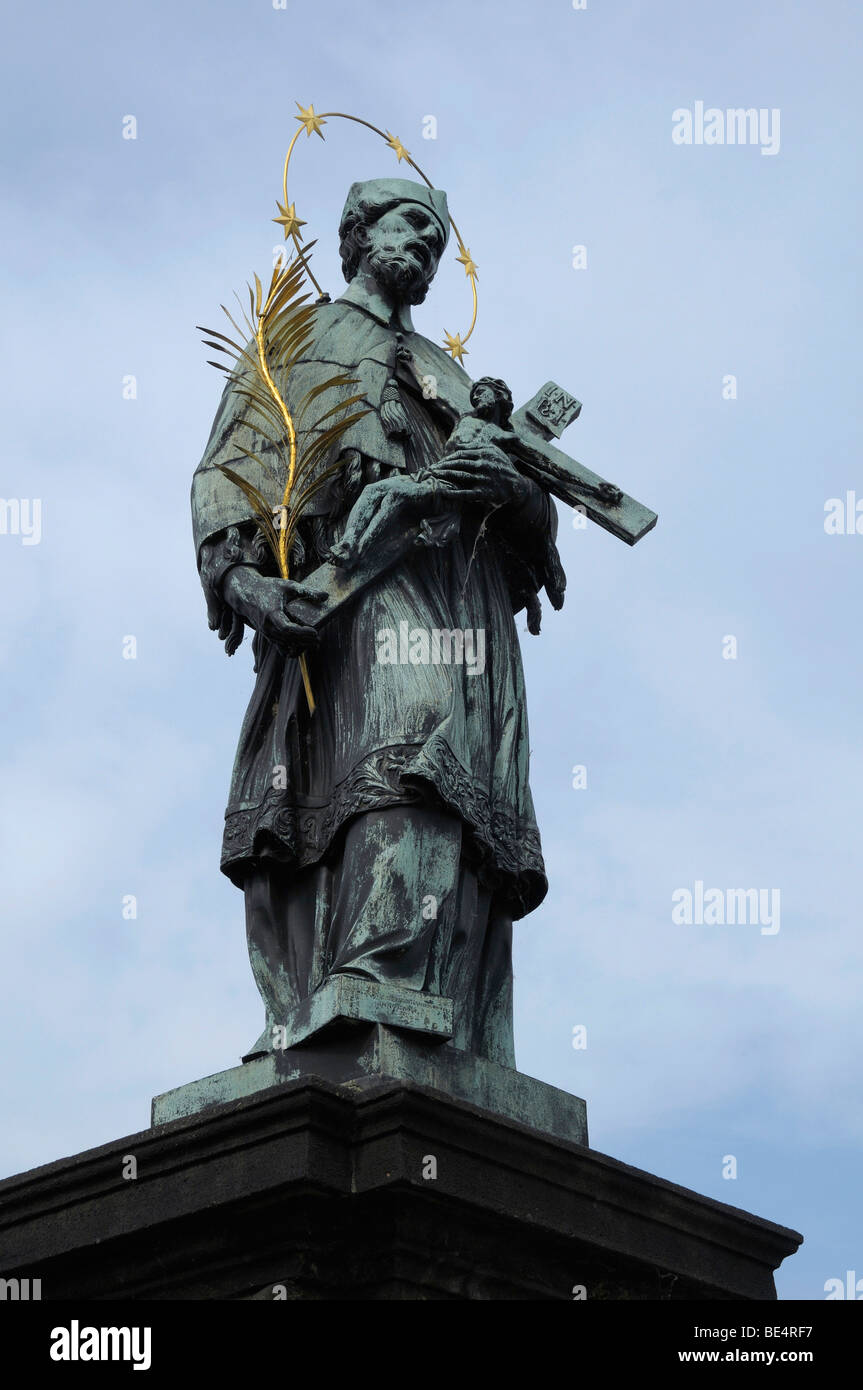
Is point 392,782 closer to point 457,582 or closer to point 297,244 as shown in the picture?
point 457,582

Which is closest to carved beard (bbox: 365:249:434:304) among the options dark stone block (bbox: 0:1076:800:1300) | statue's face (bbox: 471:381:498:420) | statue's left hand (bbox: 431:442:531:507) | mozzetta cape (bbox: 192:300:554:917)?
mozzetta cape (bbox: 192:300:554:917)

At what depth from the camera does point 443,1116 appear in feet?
22.1

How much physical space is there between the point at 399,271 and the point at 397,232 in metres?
0.22

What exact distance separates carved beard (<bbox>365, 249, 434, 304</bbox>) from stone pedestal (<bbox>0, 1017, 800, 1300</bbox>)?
3.68m

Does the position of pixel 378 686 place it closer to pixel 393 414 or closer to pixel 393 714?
pixel 393 714

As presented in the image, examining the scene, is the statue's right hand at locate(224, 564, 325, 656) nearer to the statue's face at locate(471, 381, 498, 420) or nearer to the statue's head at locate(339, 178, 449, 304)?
the statue's face at locate(471, 381, 498, 420)

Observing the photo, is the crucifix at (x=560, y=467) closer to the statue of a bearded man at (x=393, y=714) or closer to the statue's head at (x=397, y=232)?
the statue of a bearded man at (x=393, y=714)

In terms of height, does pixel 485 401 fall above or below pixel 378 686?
above

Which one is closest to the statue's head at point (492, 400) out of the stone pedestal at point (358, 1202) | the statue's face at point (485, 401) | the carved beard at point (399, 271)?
the statue's face at point (485, 401)

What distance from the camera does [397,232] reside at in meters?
9.39

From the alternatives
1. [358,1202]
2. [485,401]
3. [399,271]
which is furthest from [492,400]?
[358,1202]

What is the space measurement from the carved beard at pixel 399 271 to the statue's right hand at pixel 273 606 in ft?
5.77

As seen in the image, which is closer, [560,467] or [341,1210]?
[341,1210]
